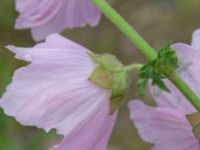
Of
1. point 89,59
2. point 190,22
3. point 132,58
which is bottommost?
point 132,58

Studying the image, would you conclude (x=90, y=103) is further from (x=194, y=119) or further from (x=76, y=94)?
(x=194, y=119)

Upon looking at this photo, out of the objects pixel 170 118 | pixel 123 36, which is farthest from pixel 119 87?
pixel 123 36

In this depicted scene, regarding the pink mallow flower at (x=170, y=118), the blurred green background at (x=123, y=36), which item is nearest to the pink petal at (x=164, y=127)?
the pink mallow flower at (x=170, y=118)

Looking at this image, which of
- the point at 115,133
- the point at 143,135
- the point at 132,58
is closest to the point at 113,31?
the point at 132,58

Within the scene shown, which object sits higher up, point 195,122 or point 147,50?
point 147,50

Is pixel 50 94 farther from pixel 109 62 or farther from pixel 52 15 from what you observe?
pixel 52 15

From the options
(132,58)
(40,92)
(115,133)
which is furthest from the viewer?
(132,58)
